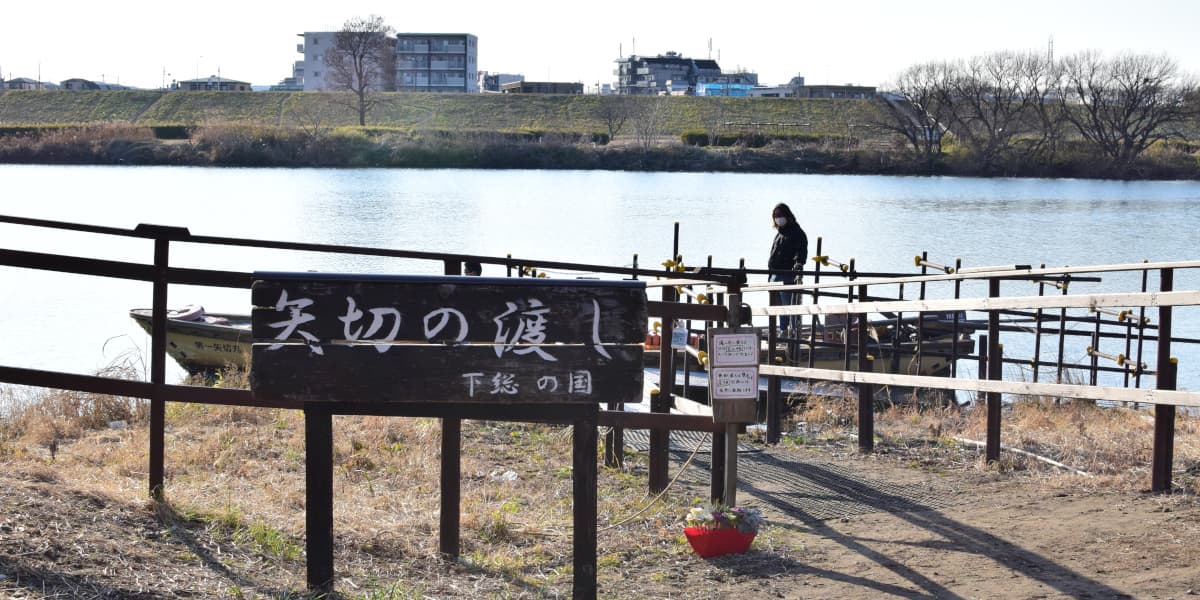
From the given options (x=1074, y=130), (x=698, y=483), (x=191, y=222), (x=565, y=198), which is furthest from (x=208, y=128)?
(x=698, y=483)

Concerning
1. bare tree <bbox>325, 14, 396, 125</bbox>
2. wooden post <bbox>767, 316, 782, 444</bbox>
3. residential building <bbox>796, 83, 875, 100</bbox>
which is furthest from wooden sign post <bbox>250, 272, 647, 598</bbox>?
residential building <bbox>796, 83, 875, 100</bbox>

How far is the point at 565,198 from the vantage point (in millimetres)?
54969

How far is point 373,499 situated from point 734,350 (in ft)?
7.12

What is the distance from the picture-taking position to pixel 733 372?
587cm

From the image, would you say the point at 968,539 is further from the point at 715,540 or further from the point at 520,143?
the point at 520,143

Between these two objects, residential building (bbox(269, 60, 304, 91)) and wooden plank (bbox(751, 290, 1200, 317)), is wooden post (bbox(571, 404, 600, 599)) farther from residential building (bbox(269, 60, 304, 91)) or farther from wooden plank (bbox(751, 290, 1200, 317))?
residential building (bbox(269, 60, 304, 91))

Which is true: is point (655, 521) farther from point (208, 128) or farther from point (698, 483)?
point (208, 128)

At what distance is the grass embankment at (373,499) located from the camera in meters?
5.00

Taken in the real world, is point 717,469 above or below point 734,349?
below

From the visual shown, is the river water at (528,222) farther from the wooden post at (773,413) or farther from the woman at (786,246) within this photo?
the wooden post at (773,413)

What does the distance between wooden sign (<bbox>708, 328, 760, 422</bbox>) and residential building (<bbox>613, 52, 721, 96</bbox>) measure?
172851mm

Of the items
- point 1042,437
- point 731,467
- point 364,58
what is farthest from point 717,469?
point 364,58

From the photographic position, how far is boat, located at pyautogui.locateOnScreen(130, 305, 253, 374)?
1641cm

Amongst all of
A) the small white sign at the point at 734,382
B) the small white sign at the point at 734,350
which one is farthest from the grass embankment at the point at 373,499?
the small white sign at the point at 734,350
